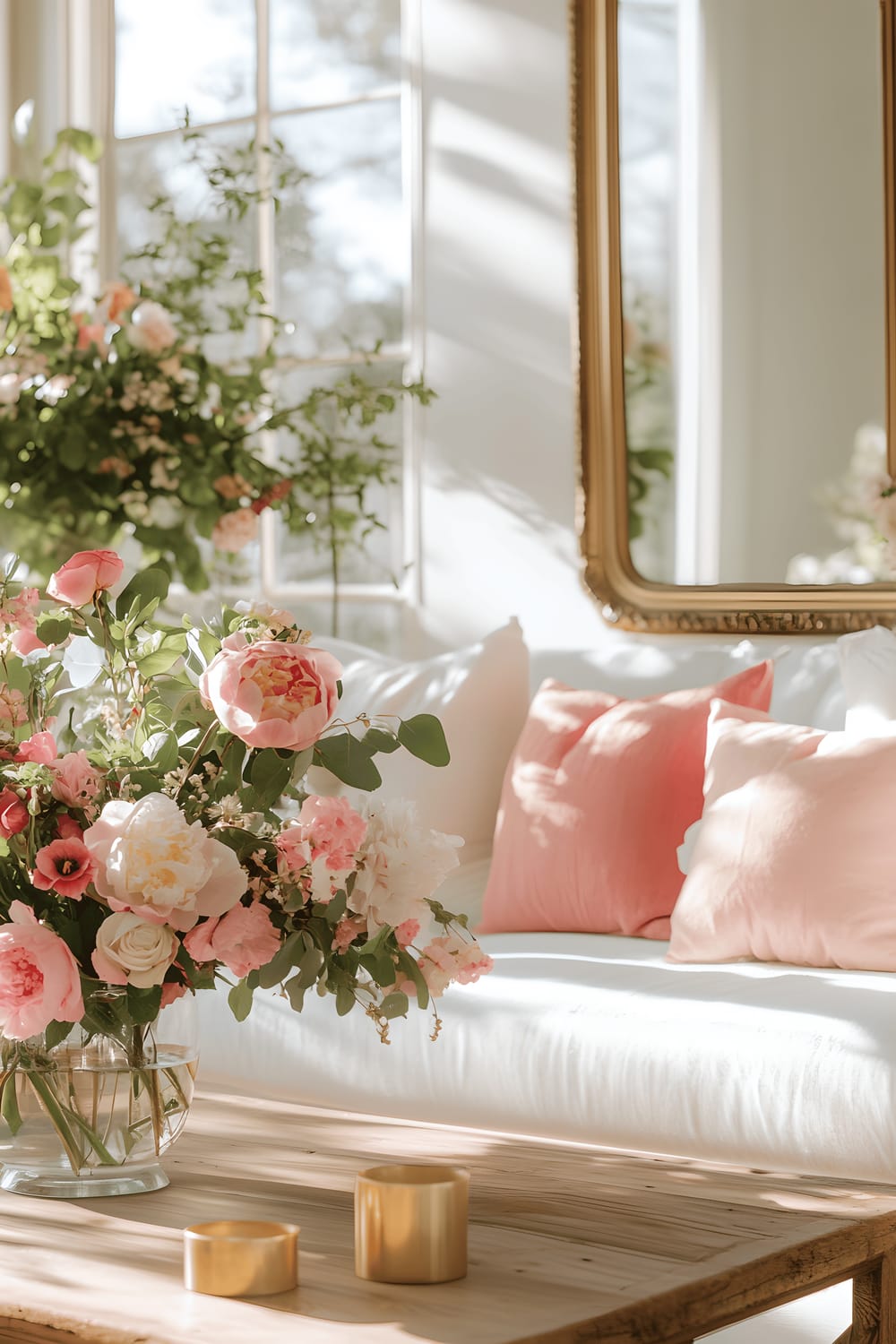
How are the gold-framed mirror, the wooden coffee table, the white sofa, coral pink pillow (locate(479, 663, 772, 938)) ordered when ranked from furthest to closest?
the gold-framed mirror, coral pink pillow (locate(479, 663, 772, 938)), the white sofa, the wooden coffee table

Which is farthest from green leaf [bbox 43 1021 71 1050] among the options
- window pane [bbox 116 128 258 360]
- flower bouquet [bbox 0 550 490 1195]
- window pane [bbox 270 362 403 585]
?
window pane [bbox 116 128 258 360]

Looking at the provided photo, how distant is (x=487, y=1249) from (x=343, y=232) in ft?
10.2

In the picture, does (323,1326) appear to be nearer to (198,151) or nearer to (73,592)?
(73,592)

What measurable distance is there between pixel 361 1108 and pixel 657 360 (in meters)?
1.64

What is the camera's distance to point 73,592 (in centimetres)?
138

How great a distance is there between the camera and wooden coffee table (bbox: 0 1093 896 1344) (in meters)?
1.12

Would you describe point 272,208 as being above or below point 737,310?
above

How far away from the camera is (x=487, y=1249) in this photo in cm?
127

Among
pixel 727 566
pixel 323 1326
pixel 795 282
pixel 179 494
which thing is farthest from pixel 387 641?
pixel 323 1326

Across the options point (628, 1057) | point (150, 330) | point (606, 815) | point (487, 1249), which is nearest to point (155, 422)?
point (150, 330)

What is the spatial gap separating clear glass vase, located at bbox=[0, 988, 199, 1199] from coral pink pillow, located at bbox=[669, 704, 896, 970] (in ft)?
3.67

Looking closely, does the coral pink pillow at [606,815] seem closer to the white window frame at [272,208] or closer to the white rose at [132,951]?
the white window frame at [272,208]

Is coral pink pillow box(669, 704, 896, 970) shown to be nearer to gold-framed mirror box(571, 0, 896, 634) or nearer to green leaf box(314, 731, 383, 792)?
gold-framed mirror box(571, 0, 896, 634)

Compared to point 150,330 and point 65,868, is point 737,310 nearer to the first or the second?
point 150,330
